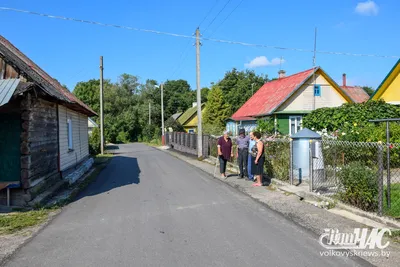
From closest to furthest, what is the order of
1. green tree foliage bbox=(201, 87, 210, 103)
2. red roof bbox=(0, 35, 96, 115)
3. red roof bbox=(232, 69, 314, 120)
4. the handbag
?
red roof bbox=(0, 35, 96, 115), the handbag, red roof bbox=(232, 69, 314, 120), green tree foliage bbox=(201, 87, 210, 103)

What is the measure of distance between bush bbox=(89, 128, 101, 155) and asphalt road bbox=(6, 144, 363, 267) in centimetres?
2031

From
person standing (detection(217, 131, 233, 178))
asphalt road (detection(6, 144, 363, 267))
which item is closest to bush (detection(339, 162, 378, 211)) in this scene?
asphalt road (detection(6, 144, 363, 267))

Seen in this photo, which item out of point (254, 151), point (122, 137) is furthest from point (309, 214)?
point (122, 137)

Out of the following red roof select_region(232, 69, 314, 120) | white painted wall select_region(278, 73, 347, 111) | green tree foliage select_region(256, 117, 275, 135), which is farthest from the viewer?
white painted wall select_region(278, 73, 347, 111)

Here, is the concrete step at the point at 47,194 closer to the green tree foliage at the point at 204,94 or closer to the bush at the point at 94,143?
the bush at the point at 94,143

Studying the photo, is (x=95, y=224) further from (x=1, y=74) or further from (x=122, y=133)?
(x=122, y=133)

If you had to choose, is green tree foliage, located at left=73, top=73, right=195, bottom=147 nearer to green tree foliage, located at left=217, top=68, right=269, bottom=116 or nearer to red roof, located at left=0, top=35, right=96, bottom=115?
green tree foliage, located at left=217, top=68, right=269, bottom=116

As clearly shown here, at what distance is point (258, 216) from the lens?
6930 mm

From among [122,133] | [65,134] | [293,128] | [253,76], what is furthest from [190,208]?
[122,133]

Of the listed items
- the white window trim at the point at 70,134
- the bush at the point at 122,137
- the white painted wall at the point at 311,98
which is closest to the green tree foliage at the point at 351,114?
the white painted wall at the point at 311,98

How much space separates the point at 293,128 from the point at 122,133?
150 ft

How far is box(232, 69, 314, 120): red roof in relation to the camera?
25859 millimetres

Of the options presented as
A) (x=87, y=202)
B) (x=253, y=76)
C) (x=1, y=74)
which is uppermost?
(x=253, y=76)

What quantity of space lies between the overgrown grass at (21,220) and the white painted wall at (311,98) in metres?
20.7
